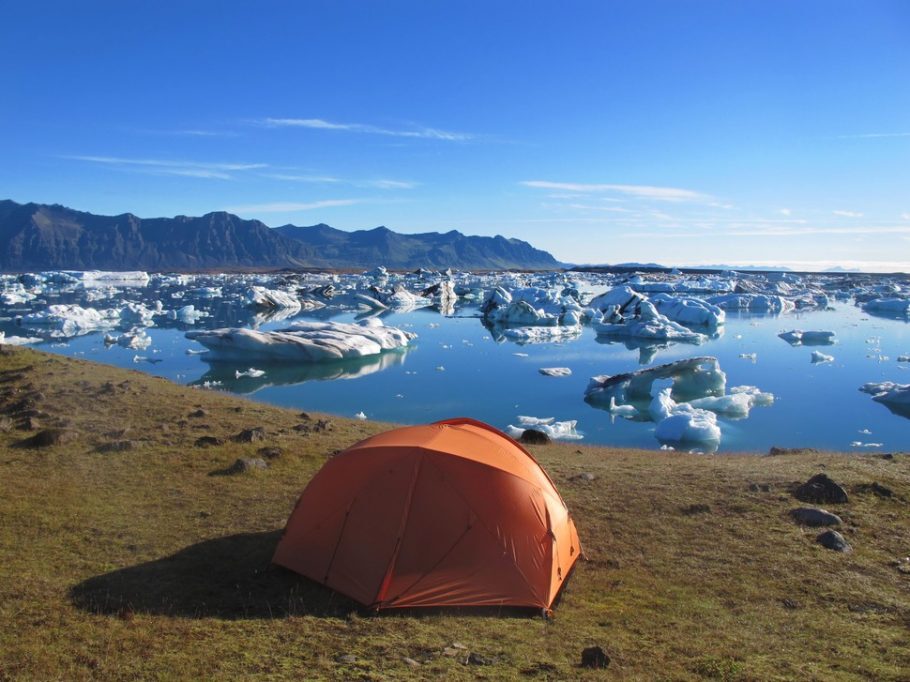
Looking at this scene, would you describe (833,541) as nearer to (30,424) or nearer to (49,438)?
(49,438)

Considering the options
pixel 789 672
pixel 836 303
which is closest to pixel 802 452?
pixel 789 672

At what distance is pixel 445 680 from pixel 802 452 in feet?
39.2

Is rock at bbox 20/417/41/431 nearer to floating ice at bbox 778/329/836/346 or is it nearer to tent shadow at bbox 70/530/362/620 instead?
tent shadow at bbox 70/530/362/620

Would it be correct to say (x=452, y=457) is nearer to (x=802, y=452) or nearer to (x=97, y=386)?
(x=802, y=452)

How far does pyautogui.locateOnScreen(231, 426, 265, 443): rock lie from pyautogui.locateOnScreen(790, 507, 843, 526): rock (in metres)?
9.66

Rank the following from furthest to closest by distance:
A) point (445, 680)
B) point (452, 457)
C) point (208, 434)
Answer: point (208, 434) → point (452, 457) → point (445, 680)

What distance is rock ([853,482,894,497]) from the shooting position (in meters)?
9.70

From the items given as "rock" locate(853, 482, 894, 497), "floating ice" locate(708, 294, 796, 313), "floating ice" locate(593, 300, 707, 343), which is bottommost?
"floating ice" locate(593, 300, 707, 343)

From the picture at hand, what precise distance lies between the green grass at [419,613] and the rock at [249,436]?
2.87 ft

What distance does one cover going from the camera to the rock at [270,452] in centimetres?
1182

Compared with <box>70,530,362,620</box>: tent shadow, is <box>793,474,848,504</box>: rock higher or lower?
higher

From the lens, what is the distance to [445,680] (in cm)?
517

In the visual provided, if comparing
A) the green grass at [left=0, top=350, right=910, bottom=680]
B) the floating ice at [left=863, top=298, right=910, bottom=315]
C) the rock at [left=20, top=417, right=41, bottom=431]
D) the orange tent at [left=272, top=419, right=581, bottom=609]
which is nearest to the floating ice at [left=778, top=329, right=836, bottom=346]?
the floating ice at [left=863, top=298, right=910, bottom=315]

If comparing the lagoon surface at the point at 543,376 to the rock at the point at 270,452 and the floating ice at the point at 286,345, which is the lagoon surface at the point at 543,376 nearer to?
the floating ice at the point at 286,345
